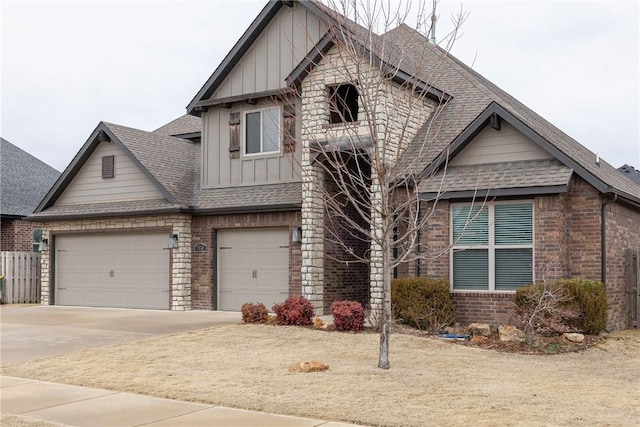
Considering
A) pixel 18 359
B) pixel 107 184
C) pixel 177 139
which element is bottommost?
pixel 18 359

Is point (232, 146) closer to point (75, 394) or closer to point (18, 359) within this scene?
point (18, 359)

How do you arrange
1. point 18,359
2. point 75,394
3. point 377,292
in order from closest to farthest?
point 75,394
point 18,359
point 377,292

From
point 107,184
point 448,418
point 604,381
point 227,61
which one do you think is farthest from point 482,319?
point 107,184

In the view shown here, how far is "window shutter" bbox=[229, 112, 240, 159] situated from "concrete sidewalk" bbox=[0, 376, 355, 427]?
11707 millimetres

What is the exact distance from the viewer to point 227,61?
20094mm

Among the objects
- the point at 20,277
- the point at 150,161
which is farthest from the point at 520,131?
the point at 20,277

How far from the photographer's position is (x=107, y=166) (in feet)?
71.5

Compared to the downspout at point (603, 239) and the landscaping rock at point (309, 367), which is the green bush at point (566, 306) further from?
the landscaping rock at point (309, 367)

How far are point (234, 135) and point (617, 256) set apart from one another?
10.4 meters

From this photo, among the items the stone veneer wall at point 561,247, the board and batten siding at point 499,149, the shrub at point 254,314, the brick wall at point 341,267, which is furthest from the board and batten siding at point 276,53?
the shrub at point 254,314

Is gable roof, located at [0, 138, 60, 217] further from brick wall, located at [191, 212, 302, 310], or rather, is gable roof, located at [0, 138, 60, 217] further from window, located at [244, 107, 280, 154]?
window, located at [244, 107, 280, 154]

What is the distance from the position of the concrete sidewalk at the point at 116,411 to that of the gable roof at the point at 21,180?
66.1ft

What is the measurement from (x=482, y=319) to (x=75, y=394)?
28.8ft

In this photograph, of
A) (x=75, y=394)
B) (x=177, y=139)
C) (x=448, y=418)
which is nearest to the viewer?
(x=448, y=418)
